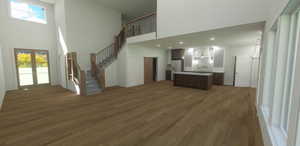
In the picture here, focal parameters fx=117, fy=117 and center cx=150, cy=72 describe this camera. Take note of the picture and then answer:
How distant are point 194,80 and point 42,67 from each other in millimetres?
9036

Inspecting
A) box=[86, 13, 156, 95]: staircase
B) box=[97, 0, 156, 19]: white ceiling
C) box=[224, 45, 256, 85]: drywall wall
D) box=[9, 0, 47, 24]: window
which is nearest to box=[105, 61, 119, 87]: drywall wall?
box=[86, 13, 156, 95]: staircase

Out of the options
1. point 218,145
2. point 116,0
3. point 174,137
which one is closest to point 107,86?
point 116,0

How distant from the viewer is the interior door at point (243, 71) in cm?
659

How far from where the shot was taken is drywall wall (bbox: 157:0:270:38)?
121 inches

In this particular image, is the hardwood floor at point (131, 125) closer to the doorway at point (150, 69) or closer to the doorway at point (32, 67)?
the doorway at point (32, 67)

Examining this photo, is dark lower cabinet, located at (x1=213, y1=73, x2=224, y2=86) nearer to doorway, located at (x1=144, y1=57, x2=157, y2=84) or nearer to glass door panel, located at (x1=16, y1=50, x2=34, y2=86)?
doorway, located at (x1=144, y1=57, x2=157, y2=84)

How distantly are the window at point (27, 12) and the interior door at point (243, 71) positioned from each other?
38.7 ft

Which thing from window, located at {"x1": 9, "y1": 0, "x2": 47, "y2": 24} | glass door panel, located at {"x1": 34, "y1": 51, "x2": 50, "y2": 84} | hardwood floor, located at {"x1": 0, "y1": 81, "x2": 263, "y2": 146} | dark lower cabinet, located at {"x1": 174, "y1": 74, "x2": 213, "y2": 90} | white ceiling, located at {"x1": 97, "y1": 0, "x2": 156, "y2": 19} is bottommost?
hardwood floor, located at {"x1": 0, "y1": 81, "x2": 263, "y2": 146}

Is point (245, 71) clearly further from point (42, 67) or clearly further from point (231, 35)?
point (42, 67)

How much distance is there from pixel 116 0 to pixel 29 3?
4.79 m

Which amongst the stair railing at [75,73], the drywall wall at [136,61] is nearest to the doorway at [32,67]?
the stair railing at [75,73]

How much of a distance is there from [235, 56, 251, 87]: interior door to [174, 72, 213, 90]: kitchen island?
191 cm

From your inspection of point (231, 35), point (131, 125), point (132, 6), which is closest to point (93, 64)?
point (132, 6)

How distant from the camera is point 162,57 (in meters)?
9.41
